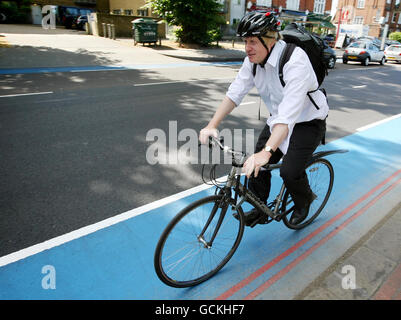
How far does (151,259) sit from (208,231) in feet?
2.16

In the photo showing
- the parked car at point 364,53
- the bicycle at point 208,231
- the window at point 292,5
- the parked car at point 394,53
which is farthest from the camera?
the window at point 292,5

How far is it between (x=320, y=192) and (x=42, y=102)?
267 inches

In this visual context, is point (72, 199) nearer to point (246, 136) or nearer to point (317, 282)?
point (317, 282)

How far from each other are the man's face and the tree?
1870 centimetres

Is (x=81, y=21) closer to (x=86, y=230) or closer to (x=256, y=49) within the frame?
(x=86, y=230)

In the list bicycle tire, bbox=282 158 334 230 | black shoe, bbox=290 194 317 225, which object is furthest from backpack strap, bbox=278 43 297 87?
black shoe, bbox=290 194 317 225

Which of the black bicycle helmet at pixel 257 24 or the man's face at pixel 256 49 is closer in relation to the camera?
the black bicycle helmet at pixel 257 24

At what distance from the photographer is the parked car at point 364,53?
19906mm

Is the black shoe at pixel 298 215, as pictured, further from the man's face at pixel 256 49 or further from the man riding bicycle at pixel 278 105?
the man's face at pixel 256 49

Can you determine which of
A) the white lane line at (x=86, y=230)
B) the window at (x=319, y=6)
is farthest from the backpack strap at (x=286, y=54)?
the window at (x=319, y=6)

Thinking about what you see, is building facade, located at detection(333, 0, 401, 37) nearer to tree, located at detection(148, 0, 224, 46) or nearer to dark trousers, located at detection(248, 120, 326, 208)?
tree, located at detection(148, 0, 224, 46)

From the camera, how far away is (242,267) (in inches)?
108

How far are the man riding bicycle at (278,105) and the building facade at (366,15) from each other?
5791 centimetres
